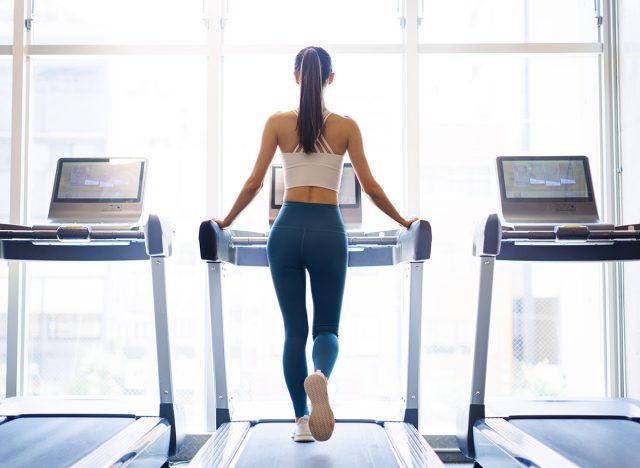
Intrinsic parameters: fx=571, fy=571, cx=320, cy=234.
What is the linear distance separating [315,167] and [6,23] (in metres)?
2.72

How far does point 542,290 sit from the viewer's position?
3.80 metres

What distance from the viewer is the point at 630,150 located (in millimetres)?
3508

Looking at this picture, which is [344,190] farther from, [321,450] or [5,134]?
[5,134]

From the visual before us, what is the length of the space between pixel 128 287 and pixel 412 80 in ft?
7.49

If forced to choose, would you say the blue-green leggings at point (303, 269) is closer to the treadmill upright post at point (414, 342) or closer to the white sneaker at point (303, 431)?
the white sneaker at point (303, 431)

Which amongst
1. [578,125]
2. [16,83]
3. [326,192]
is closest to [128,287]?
[16,83]

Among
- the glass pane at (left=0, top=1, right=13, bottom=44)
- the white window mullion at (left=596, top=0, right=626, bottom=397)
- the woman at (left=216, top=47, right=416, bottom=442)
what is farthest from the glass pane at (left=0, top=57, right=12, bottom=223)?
the white window mullion at (left=596, top=0, right=626, bottom=397)

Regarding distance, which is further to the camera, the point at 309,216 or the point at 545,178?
the point at 545,178

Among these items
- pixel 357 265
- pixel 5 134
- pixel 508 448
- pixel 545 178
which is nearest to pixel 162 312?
pixel 357 265

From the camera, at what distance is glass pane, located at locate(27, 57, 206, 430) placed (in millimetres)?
3709

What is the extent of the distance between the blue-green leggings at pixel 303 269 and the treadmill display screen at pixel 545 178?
4.11 ft

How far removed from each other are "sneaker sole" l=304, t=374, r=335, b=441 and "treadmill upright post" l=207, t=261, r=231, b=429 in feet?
2.95

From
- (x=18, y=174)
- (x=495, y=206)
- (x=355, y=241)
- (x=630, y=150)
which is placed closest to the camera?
(x=355, y=241)

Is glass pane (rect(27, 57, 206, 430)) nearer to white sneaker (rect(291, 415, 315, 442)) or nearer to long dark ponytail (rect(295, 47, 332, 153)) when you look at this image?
white sneaker (rect(291, 415, 315, 442))
